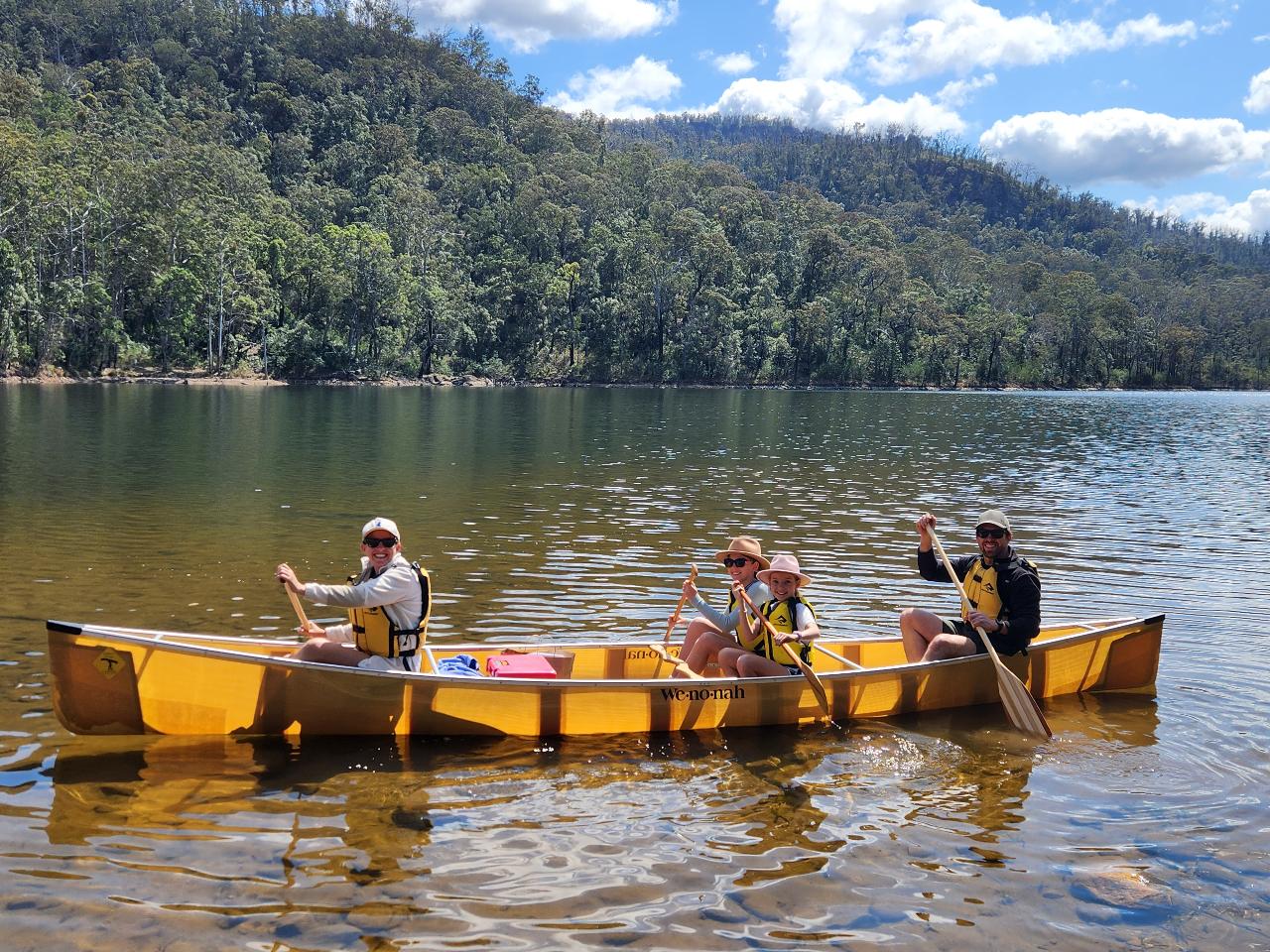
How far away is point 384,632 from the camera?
8555mm

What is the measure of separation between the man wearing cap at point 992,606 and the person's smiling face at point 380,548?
5.34 metres

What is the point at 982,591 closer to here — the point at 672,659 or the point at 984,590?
the point at 984,590

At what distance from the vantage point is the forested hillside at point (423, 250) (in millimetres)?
79000

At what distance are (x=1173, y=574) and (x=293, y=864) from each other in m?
15.1

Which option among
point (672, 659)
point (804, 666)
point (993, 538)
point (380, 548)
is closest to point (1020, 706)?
point (993, 538)

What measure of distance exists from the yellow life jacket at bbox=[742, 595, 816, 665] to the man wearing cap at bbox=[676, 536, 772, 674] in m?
0.14

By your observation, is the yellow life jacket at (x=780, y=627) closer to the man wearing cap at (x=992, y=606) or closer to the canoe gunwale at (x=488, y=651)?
the canoe gunwale at (x=488, y=651)

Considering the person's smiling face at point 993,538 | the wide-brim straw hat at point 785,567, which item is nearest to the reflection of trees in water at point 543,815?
the wide-brim straw hat at point 785,567

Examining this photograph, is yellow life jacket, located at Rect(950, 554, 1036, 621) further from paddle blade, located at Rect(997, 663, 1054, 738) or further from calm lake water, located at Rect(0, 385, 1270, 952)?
calm lake water, located at Rect(0, 385, 1270, 952)

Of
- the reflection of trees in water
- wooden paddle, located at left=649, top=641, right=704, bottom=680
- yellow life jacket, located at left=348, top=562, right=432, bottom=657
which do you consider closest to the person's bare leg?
the reflection of trees in water

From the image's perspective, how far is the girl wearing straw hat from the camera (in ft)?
31.1

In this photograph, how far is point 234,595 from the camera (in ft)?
44.7

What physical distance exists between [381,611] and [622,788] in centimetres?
247

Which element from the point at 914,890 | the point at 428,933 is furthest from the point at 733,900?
the point at 428,933
